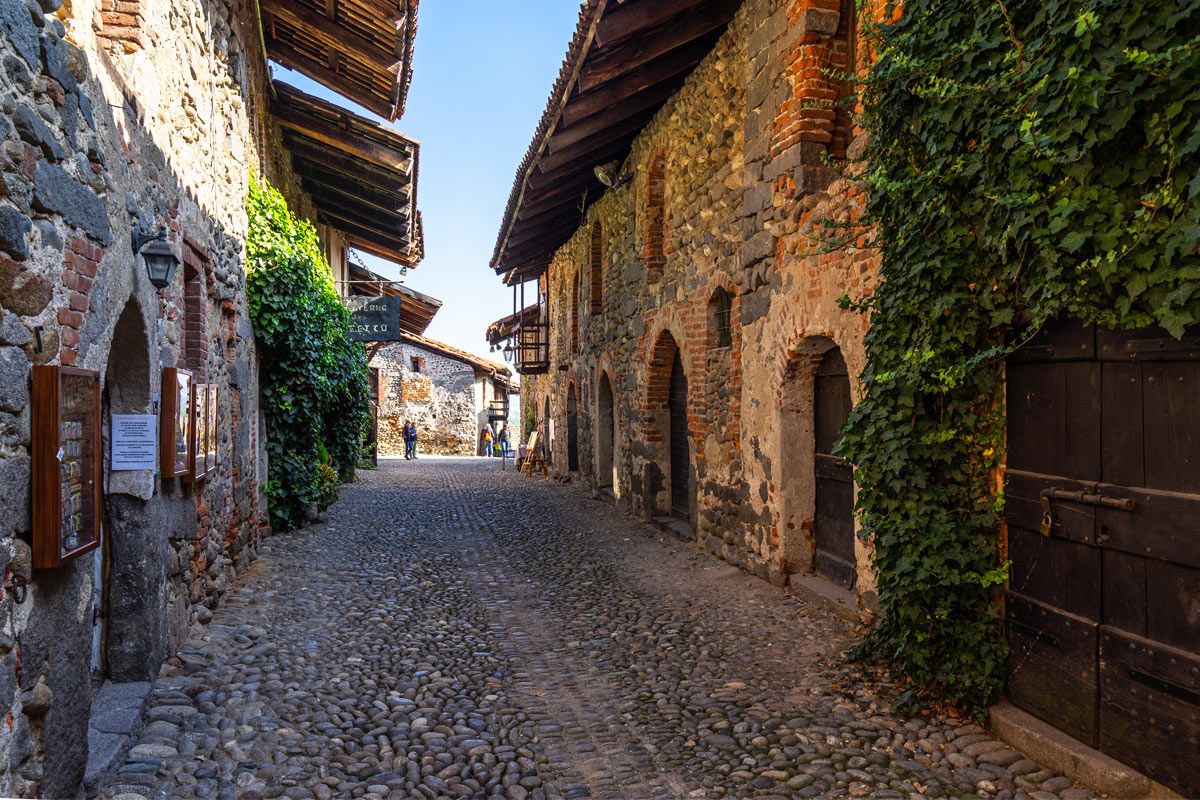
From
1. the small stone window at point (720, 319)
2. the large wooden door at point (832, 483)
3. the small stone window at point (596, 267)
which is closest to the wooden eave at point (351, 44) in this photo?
the small stone window at point (720, 319)

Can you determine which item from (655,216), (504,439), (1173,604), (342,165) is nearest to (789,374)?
(1173,604)

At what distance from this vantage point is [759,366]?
21.1 feet

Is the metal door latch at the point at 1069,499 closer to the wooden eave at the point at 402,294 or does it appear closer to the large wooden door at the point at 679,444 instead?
the large wooden door at the point at 679,444

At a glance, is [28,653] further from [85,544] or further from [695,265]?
[695,265]

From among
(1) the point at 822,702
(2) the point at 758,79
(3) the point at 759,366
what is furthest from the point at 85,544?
(2) the point at 758,79

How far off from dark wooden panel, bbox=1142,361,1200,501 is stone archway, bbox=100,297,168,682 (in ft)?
14.4

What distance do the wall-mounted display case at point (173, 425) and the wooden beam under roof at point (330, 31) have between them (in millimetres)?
4574

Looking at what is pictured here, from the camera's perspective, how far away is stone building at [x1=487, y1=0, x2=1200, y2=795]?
9.29 ft

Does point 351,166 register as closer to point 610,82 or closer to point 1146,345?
point 610,82

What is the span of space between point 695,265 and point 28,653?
6.80 metres

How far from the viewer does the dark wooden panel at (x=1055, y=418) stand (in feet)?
10.1

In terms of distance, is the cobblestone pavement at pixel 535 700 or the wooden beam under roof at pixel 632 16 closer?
the cobblestone pavement at pixel 535 700

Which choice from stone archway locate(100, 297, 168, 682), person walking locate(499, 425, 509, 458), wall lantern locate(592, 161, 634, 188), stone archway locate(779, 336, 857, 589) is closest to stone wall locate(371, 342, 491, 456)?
person walking locate(499, 425, 509, 458)

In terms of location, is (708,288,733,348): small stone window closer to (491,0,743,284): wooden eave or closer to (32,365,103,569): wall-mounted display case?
(491,0,743,284): wooden eave
